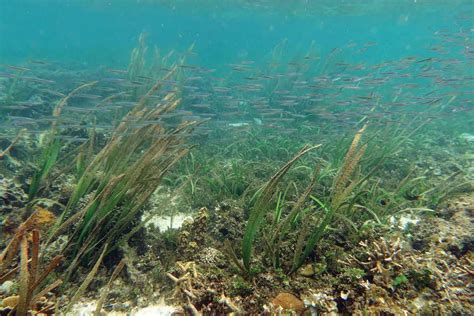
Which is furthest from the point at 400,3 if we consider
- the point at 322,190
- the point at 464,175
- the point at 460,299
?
the point at 460,299

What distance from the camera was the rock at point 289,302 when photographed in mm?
2742

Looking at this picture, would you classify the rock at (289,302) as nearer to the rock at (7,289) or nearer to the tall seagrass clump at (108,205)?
the tall seagrass clump at (108,205)

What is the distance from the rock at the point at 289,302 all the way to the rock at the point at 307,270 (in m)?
0.37

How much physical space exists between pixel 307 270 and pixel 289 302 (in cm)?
52

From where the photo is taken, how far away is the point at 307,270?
320 centimetres

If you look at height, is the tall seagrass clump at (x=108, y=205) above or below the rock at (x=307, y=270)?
above

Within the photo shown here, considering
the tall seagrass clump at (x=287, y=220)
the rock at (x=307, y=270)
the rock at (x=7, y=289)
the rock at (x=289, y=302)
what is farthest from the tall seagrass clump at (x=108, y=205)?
the rock at (x=307, y=270)

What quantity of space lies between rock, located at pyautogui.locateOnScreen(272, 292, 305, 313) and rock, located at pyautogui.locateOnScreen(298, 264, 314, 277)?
37 centimetres

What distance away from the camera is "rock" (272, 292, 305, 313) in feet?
9.00

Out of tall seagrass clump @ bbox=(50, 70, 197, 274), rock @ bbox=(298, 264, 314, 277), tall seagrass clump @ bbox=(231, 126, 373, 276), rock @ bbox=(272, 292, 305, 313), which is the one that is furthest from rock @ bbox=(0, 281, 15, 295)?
rock @ bbox=(298, 264, 314, 277)

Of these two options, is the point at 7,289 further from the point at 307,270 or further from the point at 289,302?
the point at 307,270

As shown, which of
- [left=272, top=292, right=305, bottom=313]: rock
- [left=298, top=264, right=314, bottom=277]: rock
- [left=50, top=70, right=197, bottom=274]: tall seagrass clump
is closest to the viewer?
[left=272, top=292, right=305, bottom=313]: rock

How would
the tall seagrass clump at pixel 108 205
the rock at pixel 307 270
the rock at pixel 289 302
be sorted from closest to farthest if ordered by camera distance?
the rock at pixel 289 302 → the rock at pixel 307 270 → the tall seagrass clump at pixel 108 205

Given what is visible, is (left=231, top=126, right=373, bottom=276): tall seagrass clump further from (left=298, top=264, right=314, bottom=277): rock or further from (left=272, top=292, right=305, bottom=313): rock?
(left=272, top=292, right=305, bottom=313): rock
